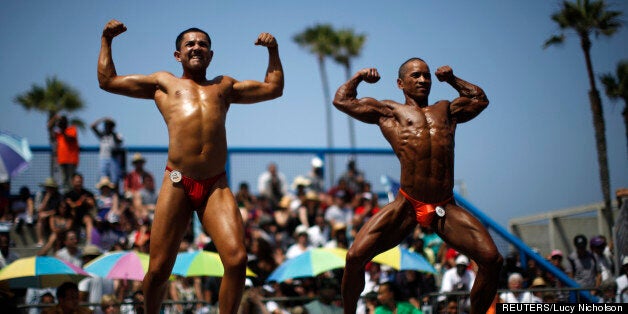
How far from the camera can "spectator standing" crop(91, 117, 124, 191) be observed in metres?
15.6

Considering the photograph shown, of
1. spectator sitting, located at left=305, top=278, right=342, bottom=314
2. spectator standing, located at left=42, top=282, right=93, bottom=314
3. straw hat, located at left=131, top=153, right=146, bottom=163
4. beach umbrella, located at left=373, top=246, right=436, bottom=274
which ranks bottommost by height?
spectator sitting, located at left=305, top=278, right=342, bottom=314

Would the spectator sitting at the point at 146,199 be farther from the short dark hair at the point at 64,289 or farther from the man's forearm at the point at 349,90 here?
the man's forearm at the point at 349,90

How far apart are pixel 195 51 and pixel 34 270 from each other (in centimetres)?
475

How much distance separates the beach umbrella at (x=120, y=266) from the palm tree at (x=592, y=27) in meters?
12.8

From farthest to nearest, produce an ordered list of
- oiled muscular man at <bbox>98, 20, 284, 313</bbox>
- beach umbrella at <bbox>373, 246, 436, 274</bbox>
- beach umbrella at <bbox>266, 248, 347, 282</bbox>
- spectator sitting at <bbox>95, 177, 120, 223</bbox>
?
spectator sitting at <bbox>95, 177, 120, 223</bbox>, beach umbrella at <bbox>373, 246, 436, 274</bbox>, beach umbrella at <bbox>266, 248, 347, 282</bbox>, oiled muscular man at <bbox>98, 20, 284, 313</bbox>

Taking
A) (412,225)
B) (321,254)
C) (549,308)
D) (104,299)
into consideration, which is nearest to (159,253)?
(412,225)

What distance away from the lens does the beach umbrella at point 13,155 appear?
14.4 metres

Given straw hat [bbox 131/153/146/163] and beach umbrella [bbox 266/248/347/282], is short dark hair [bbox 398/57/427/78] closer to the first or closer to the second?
beach umbrella [bbox 266/248/347/282]

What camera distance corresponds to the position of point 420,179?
7320mm

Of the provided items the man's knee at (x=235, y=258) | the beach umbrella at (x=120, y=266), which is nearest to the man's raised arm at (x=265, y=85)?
the man's knee at (x=235, y=258)

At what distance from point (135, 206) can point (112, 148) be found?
146 cm

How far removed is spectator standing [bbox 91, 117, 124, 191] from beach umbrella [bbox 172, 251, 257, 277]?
4.56 meters

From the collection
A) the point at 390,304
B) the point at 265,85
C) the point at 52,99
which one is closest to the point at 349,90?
the point at 265,85

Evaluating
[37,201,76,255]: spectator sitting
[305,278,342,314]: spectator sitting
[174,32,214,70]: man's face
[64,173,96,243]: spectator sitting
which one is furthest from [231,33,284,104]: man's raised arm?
[64,173,96,243]: spectator sitting
